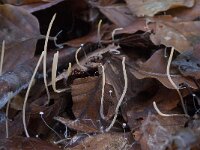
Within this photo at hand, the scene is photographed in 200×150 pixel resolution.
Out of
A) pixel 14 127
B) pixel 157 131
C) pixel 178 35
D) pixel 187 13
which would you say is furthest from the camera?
pixel 187 13

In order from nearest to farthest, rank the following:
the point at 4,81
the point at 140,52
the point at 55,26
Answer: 1. the point at 4,81
2. the point at 140,52
3. the point at 55,26

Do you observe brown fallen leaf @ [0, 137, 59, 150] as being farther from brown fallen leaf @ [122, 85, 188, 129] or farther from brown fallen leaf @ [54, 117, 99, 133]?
brown fallen leaf @ [122, 85, 188, 129]

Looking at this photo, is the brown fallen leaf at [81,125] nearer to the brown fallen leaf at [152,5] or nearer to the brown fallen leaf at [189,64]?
the brown fallen leaf at [189,64]

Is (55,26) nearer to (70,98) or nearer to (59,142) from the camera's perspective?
(70,98)

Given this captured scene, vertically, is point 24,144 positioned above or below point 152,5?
below

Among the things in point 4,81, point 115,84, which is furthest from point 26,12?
point 115,84

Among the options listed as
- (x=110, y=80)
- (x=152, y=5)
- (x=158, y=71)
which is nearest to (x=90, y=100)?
(x=110, y=80)

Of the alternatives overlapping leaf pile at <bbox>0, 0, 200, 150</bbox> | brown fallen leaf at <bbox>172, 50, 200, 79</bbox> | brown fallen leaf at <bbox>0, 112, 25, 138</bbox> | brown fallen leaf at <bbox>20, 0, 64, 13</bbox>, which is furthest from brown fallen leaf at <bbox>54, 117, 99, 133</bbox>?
brown fallen leaf at <bbox>20, 0, 64, 13</bbox>

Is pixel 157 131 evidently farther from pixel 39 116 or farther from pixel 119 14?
pixel 119 14
